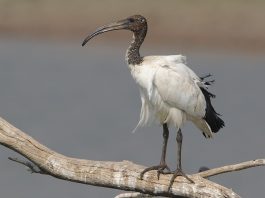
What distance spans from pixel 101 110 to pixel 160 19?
24.0ft

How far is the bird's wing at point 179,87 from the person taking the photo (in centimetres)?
826

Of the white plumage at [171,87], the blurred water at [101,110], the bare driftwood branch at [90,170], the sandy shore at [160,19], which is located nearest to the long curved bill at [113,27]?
the white plumage at [171,87]

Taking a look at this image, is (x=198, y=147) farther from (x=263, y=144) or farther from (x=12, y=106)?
(x=12, y=106)

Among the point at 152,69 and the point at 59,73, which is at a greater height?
the point at 59,73

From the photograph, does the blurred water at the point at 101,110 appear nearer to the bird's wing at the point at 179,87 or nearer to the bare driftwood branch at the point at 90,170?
the bird's wing at the point at 179,87

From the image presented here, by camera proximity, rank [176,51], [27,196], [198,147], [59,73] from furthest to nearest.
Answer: [176,51]
[59,73]
[198,147]
[27,196]

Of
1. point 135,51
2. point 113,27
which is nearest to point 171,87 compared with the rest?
point 135,51

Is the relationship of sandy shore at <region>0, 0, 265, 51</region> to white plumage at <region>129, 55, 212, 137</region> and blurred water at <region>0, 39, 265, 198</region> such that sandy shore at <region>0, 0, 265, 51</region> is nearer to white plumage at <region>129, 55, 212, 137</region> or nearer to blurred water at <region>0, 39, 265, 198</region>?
blurred water at <region>0, 39, 265, 198</region>

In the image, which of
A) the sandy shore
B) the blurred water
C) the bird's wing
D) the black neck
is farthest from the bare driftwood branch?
the sandy shore

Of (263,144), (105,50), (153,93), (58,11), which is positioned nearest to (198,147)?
(263,144)

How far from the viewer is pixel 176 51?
21.4 m

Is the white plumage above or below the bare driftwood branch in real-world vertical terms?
above

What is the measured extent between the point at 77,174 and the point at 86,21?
15886 millimetres

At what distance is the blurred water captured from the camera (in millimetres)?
12570
